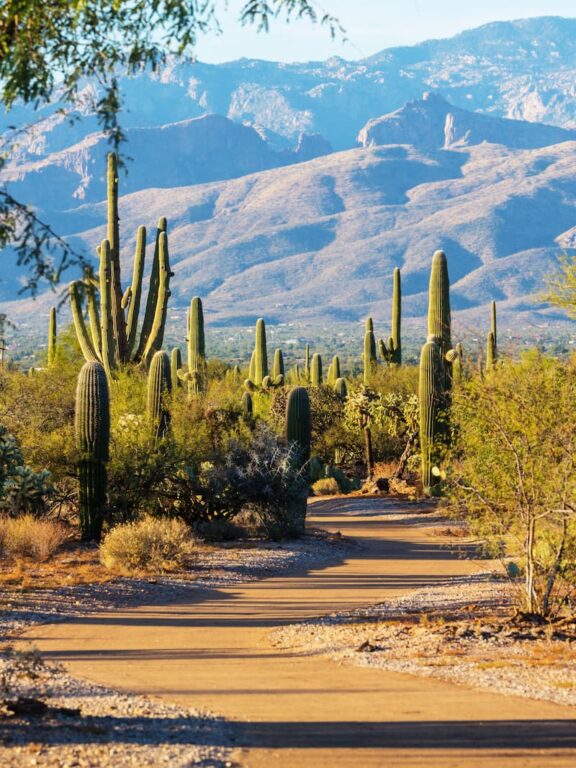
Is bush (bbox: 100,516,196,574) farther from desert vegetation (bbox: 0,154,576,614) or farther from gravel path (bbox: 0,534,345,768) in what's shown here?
gravel path (bbox: 0,534,345,768)

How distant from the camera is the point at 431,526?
26406mm

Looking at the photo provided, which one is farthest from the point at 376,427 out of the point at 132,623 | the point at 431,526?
the point at 132,623

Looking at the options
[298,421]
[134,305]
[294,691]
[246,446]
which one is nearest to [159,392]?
[298,421]

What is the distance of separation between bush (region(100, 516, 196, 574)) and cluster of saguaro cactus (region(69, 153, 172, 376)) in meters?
7.96

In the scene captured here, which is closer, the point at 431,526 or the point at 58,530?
the point at 58,530

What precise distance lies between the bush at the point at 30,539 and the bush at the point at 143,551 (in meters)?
1.09

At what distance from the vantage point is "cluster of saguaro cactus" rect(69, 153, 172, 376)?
1072 inches

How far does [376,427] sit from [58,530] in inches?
780

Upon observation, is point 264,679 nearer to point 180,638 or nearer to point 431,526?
point 180,638

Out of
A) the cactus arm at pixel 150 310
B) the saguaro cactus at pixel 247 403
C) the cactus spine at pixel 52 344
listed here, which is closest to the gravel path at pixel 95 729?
the cactus arm at pixel 150 310

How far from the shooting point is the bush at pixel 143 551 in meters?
17.8

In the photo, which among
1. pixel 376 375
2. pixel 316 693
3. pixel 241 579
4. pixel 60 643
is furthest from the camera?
pixel 376 375

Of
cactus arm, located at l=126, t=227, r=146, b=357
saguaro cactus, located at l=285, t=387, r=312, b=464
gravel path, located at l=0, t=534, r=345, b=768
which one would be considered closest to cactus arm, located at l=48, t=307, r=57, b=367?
cactus arm, located at l=126, t=227, r=146, b=357

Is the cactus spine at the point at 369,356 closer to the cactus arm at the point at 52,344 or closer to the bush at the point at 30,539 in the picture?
the cactus arm at the point at 52,344
